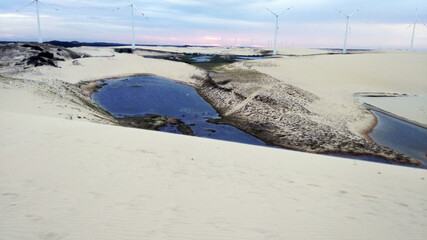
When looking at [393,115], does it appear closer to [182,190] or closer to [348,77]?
[348,77]

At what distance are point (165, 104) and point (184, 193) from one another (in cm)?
1739

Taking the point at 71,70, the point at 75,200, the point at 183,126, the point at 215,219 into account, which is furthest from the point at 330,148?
the point at 71,70

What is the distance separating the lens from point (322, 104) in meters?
21.6

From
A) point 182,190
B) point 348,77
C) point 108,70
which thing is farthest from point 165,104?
point 348,77

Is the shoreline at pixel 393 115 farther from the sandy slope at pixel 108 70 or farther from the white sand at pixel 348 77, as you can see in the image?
the sandy slope at pixel 108 70

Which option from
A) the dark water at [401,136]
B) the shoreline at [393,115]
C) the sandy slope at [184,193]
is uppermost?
the sandy slope at [184,193]

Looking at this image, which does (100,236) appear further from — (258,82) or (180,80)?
(180,80)

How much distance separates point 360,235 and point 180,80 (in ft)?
97.4

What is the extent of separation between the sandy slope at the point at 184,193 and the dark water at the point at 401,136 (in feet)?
20.9

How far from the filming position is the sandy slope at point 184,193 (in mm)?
3992

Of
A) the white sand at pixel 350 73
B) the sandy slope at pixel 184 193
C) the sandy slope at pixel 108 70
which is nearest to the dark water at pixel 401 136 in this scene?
the white sand at pixel 350 73

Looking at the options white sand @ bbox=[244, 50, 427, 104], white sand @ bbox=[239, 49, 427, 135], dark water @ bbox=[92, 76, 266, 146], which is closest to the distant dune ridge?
dark water @ bbox=[92, 76, 266, 146]

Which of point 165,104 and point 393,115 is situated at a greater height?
point 165,104

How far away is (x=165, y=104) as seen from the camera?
22000mm
